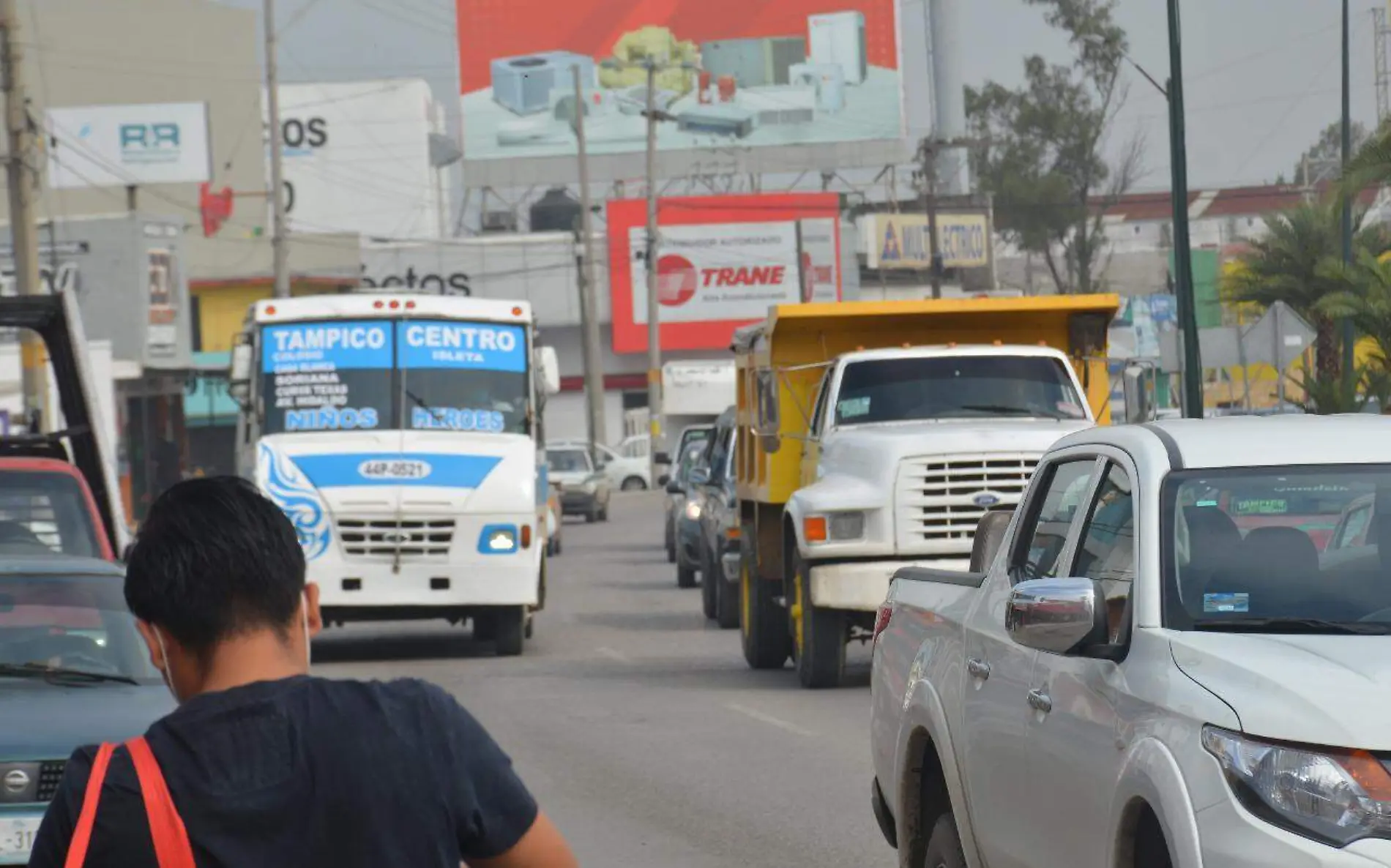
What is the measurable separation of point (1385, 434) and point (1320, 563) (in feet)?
1.75

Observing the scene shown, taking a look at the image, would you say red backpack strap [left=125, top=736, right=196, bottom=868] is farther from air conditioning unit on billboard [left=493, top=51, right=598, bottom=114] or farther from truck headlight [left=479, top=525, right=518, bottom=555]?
air conditioning unit on billboard [left=493, top=51, right=598, bottom=114]

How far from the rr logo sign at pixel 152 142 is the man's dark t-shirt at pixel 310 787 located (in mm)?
68710

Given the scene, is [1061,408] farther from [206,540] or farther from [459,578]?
[206,540]

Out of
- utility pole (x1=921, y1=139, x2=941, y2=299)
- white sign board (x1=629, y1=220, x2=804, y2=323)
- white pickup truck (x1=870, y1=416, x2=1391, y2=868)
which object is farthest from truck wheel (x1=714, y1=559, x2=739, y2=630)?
white sign board (x1=629, y1=220, x2=804, y2=323)

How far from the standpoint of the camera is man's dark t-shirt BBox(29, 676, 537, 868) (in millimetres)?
2941

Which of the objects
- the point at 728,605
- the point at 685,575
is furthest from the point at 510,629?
the point at 685,575

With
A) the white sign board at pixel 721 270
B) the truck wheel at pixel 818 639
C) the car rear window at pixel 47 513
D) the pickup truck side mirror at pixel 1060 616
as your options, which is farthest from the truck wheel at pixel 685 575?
the white sign board at pixel 721 270

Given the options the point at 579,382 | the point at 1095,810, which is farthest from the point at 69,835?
the point at 579,382

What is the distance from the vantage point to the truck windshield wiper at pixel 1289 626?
5.12 meters

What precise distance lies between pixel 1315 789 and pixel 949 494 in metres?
10.5

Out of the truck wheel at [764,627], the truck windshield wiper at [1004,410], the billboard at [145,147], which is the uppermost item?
the billboard at [145,147]

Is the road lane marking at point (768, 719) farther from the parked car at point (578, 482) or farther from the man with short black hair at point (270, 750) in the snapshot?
the parked car at point (578, 482)

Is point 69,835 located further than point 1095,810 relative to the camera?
No

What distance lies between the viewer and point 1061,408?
15.7 meters
